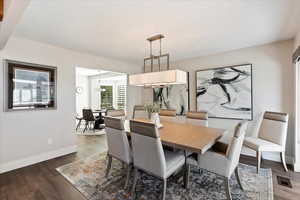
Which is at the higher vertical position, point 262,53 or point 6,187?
point 262,53

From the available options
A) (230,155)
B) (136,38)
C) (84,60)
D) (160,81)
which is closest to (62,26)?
(136,38)

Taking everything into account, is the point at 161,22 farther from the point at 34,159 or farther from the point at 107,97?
the point at 107,97

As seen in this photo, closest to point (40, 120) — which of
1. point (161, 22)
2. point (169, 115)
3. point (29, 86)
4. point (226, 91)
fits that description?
point (29, 86)

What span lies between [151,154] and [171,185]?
30.9 inches

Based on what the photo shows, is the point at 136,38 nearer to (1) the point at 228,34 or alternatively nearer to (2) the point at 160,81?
(2) the point at 160,81

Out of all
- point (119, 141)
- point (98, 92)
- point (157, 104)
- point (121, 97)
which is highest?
point (98, 92)

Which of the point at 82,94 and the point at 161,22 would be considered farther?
the point at 82,94

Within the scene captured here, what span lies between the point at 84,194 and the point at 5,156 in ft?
5.94

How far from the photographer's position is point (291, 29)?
234cm

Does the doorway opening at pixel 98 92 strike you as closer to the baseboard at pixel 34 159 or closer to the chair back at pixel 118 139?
the baseboard at pixel 34 159

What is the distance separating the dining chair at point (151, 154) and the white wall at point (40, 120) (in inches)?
88.8

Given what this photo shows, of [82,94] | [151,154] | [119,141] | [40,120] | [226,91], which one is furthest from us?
[82,94]

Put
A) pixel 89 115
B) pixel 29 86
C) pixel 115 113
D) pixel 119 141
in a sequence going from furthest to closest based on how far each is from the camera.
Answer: pixel 89 115 < pixel 115 113 < pixel 29 86 < pixel 119 141

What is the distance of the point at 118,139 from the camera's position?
6.72 ft
